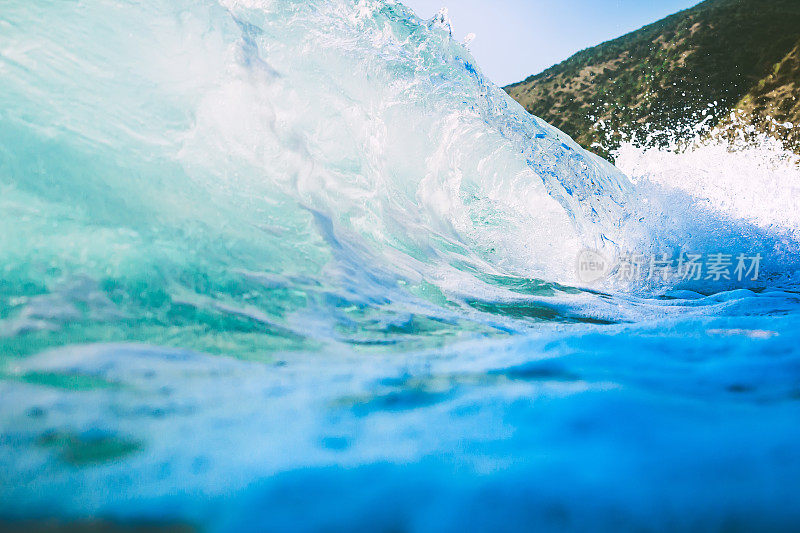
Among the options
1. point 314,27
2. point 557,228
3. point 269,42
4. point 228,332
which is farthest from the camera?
point 557,228

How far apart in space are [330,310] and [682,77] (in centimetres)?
2252

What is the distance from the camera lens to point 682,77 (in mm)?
18953

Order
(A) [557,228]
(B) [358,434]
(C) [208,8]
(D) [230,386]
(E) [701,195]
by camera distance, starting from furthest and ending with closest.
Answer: (E) [701,195] → (A) [557,228] → (C) [208,8] → (D) [230,386] → (B) [358,434]

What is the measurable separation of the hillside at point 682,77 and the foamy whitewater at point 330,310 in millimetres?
17774

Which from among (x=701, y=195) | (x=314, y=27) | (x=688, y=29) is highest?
(x=688, y=29)

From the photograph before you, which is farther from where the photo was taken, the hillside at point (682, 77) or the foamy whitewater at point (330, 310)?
the hillside at point (682, 77)

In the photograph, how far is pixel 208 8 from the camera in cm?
280

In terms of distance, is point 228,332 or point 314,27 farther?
point 314,27

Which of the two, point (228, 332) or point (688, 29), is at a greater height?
point (688, 29)

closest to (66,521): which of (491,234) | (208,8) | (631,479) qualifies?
(631,479)

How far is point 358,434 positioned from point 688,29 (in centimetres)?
2503

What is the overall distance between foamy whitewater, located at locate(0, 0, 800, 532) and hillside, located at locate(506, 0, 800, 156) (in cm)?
1777

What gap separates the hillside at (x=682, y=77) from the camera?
1675 cm

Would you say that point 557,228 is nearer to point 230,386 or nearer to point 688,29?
point 230,386
